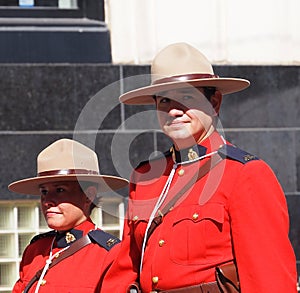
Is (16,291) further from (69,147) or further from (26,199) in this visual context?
(26,199)

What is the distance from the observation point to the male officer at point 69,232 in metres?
6.14

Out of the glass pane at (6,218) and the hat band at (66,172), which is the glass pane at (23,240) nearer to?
the glass pane at (6,218)

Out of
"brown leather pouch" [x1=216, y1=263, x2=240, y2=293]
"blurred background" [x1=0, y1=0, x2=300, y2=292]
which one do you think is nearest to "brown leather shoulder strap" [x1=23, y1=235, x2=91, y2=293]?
"brown leather pouch" [x1=216, y1=263, x2=240, y2=293]

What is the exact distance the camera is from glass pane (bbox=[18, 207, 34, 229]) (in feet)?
28.1

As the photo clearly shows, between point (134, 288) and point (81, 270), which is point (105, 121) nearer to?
point (81, 270)

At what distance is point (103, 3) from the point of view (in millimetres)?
9023

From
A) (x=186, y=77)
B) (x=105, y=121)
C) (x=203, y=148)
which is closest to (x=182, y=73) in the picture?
(x=186, y=77)

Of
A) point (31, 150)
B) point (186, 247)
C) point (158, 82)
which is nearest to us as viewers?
point (186, 247)

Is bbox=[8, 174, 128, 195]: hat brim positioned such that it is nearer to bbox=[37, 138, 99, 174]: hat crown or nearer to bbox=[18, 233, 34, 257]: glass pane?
bbox=[37, 138, 99, 174]: hat crown

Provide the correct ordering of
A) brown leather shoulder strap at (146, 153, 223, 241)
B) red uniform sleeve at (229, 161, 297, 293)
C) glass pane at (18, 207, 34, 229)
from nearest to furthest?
red uniform sleeve at (229, 161, 297, 293) → brown leather shoulder strap at (146, 153, 223, 241) → glass pane at (18, 207, 34, 229)

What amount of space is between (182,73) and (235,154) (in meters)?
0.43

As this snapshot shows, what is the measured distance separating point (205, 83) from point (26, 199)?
3.66m

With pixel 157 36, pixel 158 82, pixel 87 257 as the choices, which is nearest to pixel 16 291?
pixel 87 257

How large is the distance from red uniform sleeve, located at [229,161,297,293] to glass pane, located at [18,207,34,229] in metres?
3.93
